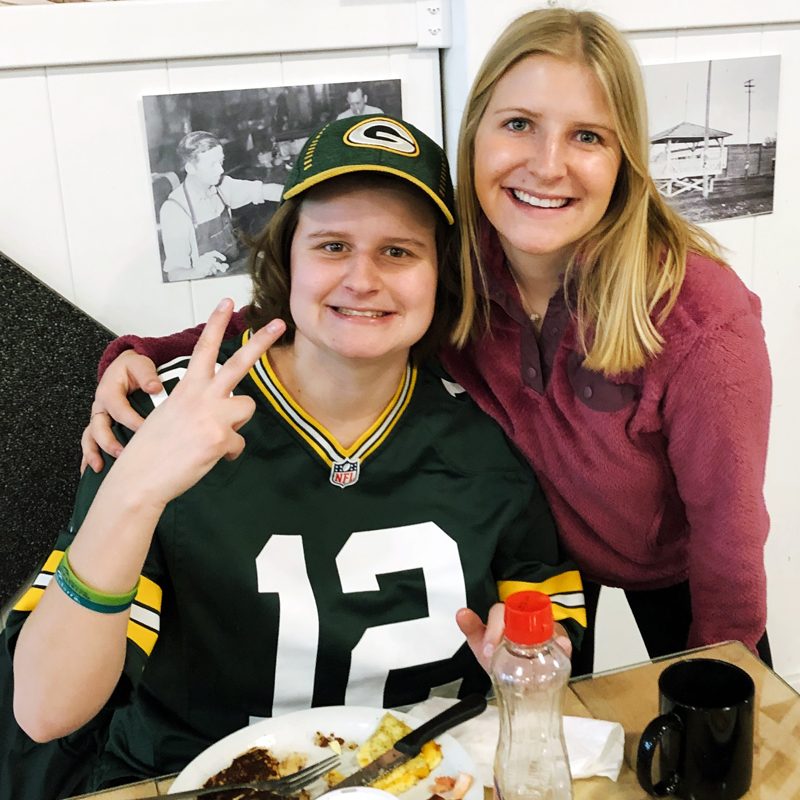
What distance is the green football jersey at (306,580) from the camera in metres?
1.13

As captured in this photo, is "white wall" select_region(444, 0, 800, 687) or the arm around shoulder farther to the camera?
"white wall" select_region(444, 0, 800, 687)

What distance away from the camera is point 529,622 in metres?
0.72

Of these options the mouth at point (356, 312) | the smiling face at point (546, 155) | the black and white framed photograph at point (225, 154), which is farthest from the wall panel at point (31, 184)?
the smiling face at point (546, 155)

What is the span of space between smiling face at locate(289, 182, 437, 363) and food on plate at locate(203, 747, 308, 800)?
0.52 metres

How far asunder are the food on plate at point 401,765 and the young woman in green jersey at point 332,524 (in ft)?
0.51

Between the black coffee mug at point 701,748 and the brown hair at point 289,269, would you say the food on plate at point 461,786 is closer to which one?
the black coffee mug at point 701,748

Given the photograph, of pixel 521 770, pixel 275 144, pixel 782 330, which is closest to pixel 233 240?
pixel 275 144

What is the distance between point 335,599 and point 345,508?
0.13m

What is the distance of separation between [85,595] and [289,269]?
1.87 ft

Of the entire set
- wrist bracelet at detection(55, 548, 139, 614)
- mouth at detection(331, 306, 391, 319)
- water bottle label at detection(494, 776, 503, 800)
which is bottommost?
water bottle label at detection(494, 776, 503, 800)

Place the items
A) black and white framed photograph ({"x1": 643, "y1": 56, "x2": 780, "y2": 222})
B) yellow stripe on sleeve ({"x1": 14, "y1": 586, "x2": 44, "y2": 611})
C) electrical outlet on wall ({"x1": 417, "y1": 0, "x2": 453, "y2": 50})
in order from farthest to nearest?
black and white framed photograph ({"x1": 643, "y1": 56, "x2": 780, "y2": 222}) → electrical outlet on wall ({"x1": 417, "y1": 0, "x2": 453, "y2": 50}) → yellow stripe on sleeve ({"x1": 14, "y1": 586, "x2": 44, "y2": 611})

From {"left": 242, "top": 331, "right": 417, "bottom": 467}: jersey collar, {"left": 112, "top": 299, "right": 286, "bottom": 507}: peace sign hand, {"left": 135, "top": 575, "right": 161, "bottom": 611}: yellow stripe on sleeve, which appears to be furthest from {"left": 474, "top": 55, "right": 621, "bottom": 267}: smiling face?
{"left": 135, "top": 575, "right": 161, "bottom": 611}: yellow stripe on sleeve

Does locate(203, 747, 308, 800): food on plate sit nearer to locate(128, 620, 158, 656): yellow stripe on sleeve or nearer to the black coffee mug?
locate(128, 620, 158, 656): yellow stripe on sleeve

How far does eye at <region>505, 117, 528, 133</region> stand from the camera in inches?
→ 46.6
